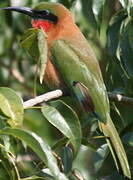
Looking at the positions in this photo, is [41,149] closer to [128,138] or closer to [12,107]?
[12,107]

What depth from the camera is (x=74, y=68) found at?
3.23m

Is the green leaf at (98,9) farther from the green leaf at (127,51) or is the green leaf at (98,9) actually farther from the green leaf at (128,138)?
the green leaf at (128,138)

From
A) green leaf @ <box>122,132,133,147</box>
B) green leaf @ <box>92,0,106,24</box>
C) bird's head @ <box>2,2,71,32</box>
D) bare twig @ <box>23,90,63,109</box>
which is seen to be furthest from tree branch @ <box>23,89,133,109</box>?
bird's head @ <box>2,2,71,32</box>

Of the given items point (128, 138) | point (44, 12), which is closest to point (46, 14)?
point (44, 12)

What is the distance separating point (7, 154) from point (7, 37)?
9.61 feet

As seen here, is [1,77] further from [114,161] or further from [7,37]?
[114,161]

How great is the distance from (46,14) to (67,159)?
1698 millimetres

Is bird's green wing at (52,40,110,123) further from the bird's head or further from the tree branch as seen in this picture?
the bird's head

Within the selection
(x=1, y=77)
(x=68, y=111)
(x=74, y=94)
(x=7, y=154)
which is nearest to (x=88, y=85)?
(x=74, y=94)

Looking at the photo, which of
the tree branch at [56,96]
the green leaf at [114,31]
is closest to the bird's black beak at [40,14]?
the green leaf at [114,31]

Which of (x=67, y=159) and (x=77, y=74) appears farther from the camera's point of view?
(x=77, y=74)

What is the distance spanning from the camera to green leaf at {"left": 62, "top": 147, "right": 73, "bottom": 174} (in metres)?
1.99

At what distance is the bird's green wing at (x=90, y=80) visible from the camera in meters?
2.54

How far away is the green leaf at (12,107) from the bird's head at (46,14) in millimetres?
1568
